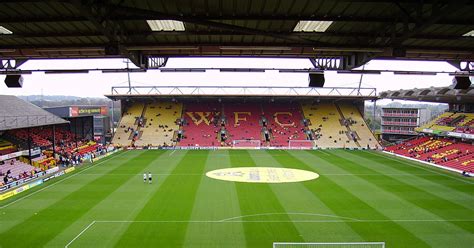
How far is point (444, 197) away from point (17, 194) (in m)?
29.7

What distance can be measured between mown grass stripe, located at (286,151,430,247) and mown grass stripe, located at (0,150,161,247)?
1460cm

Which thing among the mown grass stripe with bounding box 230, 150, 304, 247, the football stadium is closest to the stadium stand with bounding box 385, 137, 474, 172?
the football stadium

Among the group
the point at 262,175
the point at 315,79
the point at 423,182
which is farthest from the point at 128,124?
the point at 315,79

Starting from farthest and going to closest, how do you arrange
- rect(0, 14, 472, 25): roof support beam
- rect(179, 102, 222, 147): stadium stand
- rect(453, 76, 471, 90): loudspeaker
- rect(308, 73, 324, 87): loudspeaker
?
rect(179, 102, 222, 147): stadium stand
rect(453, 76, 471, 90): loudspeaker
rect(308, 73, 324, 87): loudspeaker
rect(0, 14, 472, 25): roof support beam

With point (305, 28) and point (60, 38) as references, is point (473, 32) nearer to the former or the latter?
point (305, 28)

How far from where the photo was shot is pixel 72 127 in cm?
5225

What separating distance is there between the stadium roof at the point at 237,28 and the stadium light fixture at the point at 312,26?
0.10ft

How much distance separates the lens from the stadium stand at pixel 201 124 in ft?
178

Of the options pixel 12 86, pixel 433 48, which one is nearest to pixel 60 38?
pixel 12 86

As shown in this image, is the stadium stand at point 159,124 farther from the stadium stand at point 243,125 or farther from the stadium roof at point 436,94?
the stadium roof at point 436,94

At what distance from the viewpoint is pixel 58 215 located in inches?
755

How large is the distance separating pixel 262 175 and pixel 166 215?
515 inches

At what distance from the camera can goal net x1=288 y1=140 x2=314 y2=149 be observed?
52656 millimetres

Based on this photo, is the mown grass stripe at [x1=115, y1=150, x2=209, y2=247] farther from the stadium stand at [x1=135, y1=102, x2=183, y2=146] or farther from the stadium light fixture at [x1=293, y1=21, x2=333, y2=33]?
the stadium stand at [x1=135, y1=102, x2=183, y2=146]
